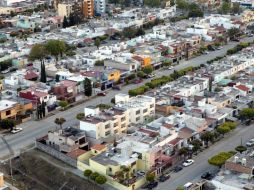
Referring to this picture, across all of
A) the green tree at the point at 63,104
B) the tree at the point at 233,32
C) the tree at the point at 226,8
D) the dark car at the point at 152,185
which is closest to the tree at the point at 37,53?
the green tree at the point at 63,104

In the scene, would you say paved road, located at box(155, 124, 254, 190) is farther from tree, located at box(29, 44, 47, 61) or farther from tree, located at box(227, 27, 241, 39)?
tree, located at box(227, 27, 241, 39)

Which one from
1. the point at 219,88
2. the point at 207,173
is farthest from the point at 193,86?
the point at 207,173

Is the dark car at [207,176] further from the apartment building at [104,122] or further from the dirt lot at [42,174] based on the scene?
the apartment building at [104,122]

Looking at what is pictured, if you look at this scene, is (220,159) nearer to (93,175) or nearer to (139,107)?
(93,175)

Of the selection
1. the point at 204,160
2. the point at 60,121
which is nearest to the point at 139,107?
the point at 60,121

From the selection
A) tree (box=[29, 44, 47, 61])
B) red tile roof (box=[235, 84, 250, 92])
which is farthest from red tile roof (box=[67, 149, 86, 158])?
tree (box=[29, 44, 47, 61])

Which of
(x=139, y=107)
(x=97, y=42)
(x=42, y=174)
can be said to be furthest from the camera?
(x=97, y=42)
